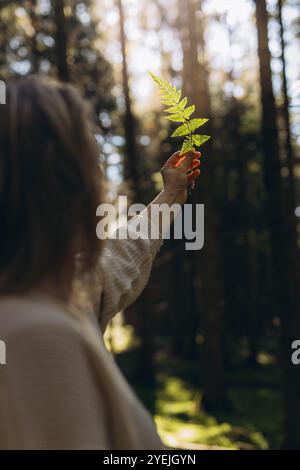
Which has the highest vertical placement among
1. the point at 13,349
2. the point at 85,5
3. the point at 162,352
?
the point at 85,5

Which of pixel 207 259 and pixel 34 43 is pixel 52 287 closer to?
pixel 207 259

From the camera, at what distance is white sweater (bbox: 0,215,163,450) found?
129cm

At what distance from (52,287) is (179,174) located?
47.0 inches

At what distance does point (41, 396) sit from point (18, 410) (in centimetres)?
6

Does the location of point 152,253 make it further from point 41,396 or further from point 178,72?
point 178,72

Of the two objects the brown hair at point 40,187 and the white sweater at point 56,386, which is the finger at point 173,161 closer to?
the brown hair at point 40,187

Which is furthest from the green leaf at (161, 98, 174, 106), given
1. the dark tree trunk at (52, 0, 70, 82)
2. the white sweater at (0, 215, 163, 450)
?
the dark tree trunk at (52, 0, 70, 82)

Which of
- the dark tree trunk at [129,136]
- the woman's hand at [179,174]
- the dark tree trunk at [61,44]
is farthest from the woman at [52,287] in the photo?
the dark tree trunk at [129,136]

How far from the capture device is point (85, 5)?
24.2 meters

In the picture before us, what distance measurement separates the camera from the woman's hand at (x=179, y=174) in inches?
99.6

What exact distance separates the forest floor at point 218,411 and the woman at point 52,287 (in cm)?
1020

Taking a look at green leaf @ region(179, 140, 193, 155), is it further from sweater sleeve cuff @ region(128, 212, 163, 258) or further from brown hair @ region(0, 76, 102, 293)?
brown hair @ region(0, 76, 102, 293)

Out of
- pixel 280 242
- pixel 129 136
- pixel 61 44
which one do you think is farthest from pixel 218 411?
pixel 61 44

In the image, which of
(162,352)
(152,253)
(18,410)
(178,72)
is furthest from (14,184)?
(162,352)
